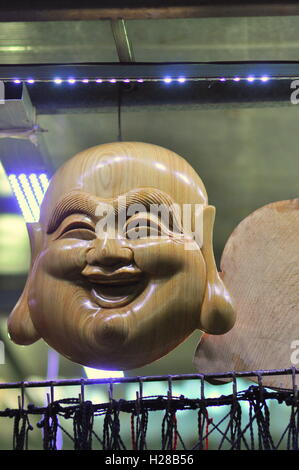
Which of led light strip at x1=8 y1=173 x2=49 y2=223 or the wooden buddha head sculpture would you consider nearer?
the wooden buddha head sculpture

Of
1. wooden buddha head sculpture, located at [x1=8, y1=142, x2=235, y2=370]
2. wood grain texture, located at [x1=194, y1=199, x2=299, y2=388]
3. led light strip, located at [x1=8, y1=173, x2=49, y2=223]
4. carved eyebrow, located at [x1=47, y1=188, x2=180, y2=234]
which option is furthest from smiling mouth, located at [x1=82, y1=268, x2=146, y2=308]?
led light strip, located at [x1=8, y1=173, x2=49, y2=223]

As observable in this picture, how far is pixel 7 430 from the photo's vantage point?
16.2 ft

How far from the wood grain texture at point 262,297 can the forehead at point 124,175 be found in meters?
0.46

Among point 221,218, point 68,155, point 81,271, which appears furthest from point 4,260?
point 81,271

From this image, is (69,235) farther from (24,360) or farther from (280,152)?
(24,360)

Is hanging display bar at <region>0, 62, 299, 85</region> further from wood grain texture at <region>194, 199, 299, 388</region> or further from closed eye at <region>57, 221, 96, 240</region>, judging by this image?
closed eye at <region>57, 221, 96, 240</region>

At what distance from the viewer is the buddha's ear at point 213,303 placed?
164 centimetres

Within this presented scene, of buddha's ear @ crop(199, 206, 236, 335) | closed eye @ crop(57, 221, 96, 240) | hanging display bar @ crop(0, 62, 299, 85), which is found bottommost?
buddha's ear @ crop(199, 206, 236, 335)

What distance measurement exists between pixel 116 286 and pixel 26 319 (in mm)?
269

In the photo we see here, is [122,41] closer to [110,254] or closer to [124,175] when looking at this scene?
[124,175]

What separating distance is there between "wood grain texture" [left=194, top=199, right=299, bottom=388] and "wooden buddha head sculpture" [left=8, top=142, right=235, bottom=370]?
1.23ft

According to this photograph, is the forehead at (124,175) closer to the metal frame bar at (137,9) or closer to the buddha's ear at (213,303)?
the buddha's ear at (213,303)

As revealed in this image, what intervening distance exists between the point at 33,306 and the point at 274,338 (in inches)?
28.1

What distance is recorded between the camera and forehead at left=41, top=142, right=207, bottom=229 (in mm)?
1669
